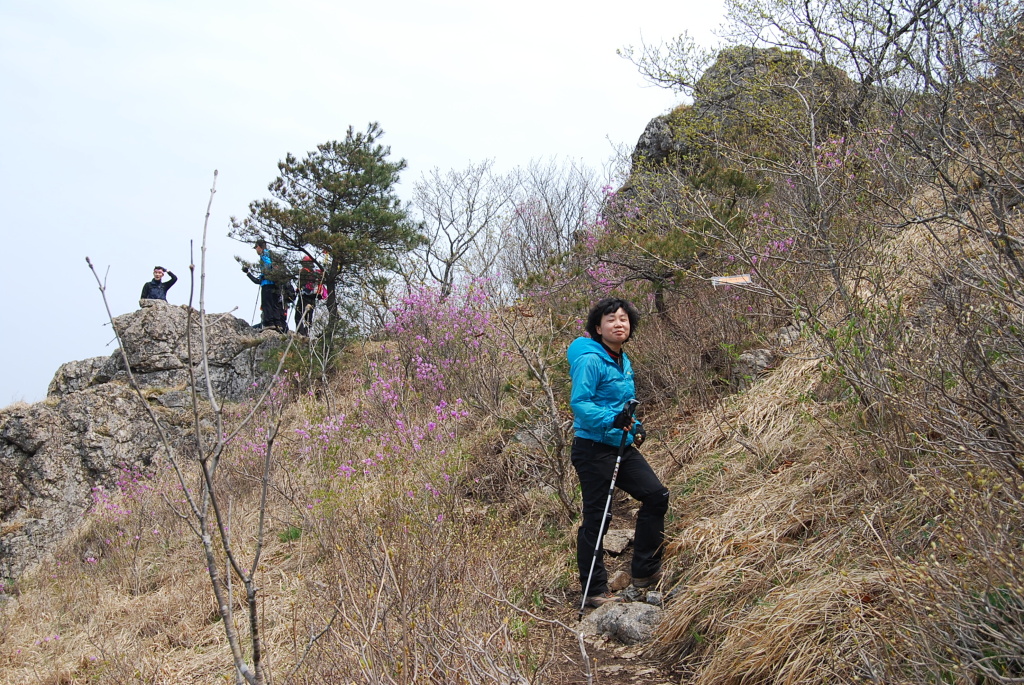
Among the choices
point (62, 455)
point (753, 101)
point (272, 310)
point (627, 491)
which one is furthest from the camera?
point (272, 310)

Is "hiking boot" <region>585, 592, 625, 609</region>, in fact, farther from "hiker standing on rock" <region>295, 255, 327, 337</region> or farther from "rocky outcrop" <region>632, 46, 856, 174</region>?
"rocky outcrop" <region>632, 46, 856, 174</region>

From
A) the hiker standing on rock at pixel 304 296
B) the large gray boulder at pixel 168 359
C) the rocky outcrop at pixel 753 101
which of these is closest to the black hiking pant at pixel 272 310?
the large gray boulder at pixel 168 359

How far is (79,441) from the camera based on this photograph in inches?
480

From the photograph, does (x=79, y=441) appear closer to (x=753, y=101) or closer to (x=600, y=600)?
(x=600, y=600)

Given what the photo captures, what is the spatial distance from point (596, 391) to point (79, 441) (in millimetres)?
11379

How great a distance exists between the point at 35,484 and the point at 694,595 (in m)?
12.0

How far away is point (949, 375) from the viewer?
3279mm

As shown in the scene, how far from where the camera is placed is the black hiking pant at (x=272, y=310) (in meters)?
16.4

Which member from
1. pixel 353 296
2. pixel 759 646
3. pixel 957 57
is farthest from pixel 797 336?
pixel 353 296

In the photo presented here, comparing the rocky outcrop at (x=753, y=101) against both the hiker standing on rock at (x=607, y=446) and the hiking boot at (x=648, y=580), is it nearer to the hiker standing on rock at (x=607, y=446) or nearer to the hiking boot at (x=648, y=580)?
the hiker standing on rock at (x=607, y=446)

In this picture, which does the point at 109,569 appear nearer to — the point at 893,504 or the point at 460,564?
the point at 460,564

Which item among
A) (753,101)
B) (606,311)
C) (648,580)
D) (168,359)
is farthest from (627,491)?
(168,359)

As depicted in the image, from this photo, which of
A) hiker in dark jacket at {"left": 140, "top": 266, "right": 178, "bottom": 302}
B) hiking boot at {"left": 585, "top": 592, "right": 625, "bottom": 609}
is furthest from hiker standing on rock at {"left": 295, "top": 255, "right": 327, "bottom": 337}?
hiker in dark jacket at {"left": 140, "top": 266, "right": 178, "bottom": 302}

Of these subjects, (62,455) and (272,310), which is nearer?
(62,455)
